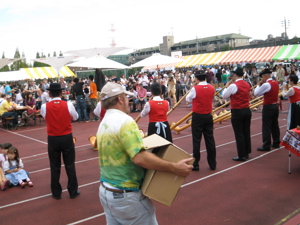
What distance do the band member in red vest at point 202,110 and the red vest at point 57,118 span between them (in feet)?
8.38

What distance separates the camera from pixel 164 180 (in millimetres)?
2744

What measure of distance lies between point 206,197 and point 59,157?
2.70 meters

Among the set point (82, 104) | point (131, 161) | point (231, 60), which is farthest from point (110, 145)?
point (231, 60)

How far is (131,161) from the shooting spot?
8.90ft

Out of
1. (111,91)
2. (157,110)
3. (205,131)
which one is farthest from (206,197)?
(111,91)

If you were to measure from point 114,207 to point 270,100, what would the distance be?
632cm

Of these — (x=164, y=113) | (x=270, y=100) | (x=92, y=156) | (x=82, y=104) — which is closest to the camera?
(x=164, y=113)

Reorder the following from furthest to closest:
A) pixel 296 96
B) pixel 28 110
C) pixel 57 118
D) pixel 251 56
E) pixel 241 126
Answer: pixel 251 56
pixel 28 110
pixel 296 96
pixel 241 126
pixel 57 118

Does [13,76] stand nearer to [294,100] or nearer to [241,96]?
[241,96]

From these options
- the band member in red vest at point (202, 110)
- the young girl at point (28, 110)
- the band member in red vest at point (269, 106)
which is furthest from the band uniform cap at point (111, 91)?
the young girl at point (28, 110)

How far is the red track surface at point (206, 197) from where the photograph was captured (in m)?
4.84

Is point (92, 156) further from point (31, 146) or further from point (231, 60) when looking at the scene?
point (231, 60)

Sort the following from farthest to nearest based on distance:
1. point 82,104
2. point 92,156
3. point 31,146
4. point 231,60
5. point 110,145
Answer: point 231,60 < point 82,104 < point 31,146 < point 92,156 < point 110,145

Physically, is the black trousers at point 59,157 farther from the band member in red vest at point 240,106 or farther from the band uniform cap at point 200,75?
the band member in red vest at point 240,106
